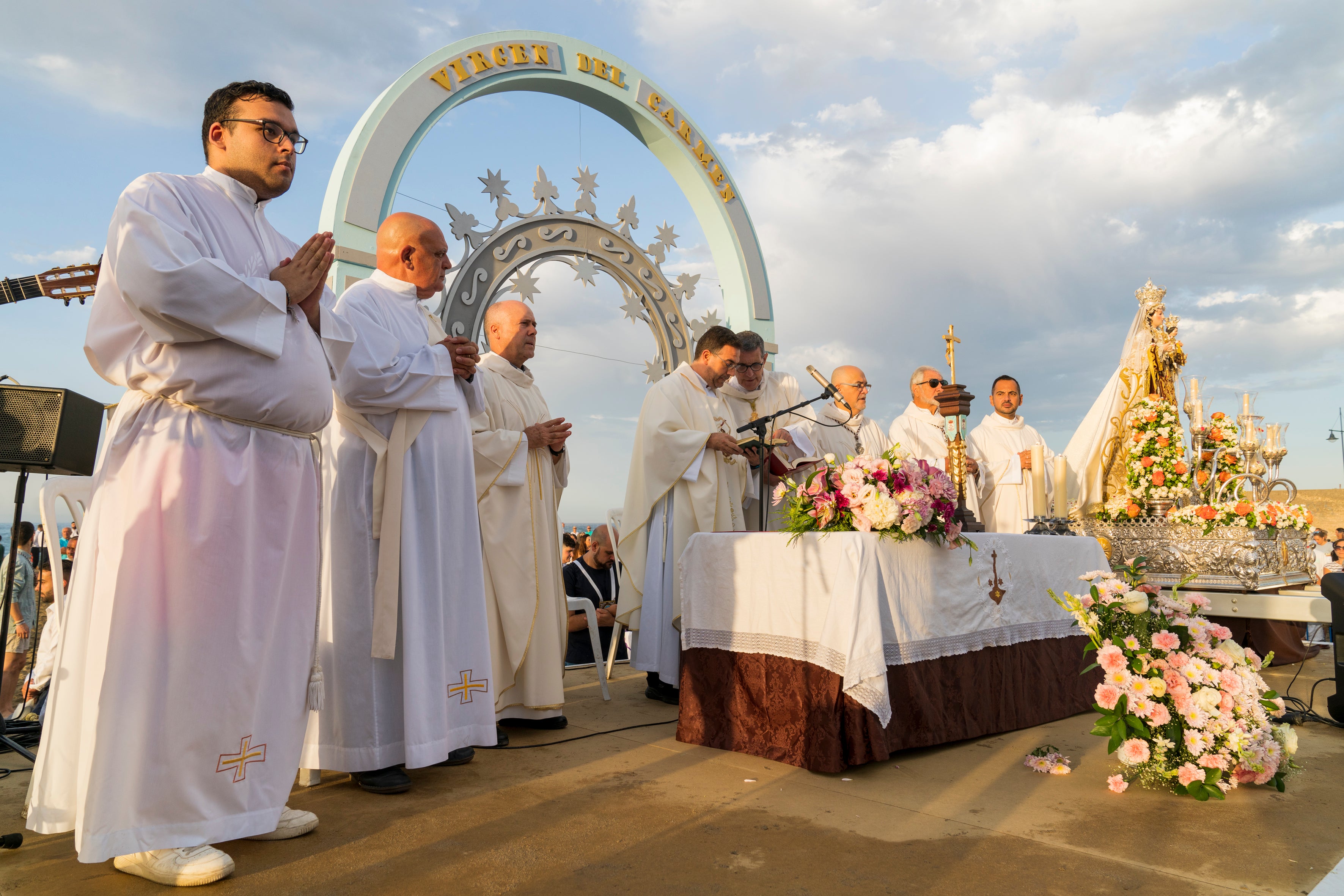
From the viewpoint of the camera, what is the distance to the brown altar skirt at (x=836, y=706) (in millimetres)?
3812

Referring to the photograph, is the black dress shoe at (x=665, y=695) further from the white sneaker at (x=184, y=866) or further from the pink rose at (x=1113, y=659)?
the white sneaker at (x=184, y=866)

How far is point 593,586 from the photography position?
7.54 m

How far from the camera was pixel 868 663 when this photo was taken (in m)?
3.69

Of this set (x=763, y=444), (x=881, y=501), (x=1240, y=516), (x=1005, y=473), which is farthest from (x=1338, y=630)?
(x=763, y=444)

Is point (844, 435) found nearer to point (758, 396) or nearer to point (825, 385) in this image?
point (758, 396)

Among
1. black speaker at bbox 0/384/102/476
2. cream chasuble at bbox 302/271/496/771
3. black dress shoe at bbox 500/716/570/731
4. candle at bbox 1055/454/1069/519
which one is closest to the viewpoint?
cream chasuble at bbox 302/271/496/771

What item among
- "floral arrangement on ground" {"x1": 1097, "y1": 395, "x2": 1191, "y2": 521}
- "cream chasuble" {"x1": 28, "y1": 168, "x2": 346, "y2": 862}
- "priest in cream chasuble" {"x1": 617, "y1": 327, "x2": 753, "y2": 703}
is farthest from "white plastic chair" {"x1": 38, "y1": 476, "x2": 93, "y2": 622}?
"floral arrangement on ground" {"x1": 1097, "y1": 395, "x2": 1191, "y2": 521}

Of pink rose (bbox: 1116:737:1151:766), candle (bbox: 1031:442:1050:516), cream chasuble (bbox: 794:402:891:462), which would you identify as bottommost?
pink rose (bbox: 1116:737:1151:766)

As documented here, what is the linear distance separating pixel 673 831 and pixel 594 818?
0.32 metres

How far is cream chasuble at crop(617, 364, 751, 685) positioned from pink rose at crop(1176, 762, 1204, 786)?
278cm

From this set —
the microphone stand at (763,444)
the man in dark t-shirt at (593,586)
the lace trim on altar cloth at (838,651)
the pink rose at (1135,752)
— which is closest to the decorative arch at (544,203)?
the man in dark t-shirt at (593,586)

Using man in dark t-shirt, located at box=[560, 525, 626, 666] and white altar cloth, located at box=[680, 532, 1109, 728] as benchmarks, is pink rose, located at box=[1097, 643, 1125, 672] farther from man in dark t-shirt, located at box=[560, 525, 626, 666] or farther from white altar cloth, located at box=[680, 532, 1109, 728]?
man in dark t-shirt, located at box=[560, 525, 626, 666]

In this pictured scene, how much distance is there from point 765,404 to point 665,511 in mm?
1540

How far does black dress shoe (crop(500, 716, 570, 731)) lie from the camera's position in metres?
4.74
